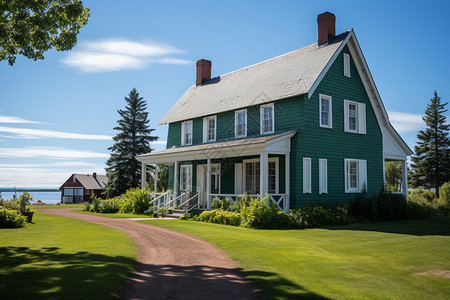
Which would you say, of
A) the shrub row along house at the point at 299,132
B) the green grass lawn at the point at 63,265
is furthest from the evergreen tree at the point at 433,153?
the green grass lawn at the point at 63,265

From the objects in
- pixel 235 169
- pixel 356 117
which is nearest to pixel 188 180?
pixel 235 169

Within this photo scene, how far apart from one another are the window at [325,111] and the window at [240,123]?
14.8 feet

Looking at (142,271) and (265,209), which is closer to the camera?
(142,271)

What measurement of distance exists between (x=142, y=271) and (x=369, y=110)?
1873 centimetres

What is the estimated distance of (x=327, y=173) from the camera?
63.5 ft

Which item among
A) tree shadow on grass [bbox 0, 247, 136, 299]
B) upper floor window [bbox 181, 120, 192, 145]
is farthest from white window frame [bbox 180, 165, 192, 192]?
tree shadow on grass [bbox 0, 247, 136, 299]

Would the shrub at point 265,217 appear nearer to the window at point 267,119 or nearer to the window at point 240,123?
the window at point 267,119

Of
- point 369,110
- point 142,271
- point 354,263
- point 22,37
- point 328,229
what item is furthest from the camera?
point 369,110

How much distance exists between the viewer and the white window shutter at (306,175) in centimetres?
1828

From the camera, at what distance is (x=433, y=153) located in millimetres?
42625

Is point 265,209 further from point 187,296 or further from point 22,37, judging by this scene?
point 22,37

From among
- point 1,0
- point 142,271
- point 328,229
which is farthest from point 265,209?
point 1,0

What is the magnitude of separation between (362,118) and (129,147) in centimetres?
2360

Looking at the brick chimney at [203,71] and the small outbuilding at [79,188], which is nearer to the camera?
the brick chimney at [203,71]
